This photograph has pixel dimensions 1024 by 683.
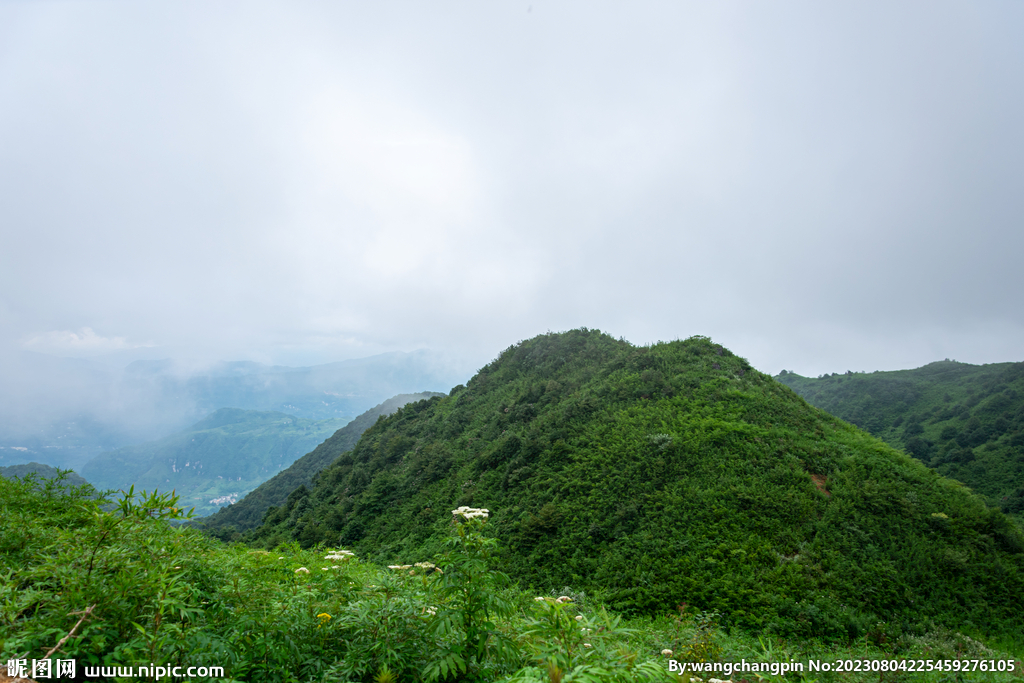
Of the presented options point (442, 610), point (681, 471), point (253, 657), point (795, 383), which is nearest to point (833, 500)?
point (681, 471)

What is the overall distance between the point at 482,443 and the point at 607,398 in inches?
271

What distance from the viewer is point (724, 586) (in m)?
8.87

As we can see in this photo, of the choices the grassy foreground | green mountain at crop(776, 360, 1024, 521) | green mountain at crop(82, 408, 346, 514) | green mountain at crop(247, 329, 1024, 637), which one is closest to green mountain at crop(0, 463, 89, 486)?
the grassy foreground

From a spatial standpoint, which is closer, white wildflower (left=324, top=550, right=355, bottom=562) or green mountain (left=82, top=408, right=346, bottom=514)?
white wildflower (left=324, top=550, right=355, bottom=562)

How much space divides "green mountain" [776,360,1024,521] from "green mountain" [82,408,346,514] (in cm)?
12728

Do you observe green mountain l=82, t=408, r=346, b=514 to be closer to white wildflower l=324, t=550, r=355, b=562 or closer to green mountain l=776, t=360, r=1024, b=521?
white wildflower l=324, t=550, r=355, b=562

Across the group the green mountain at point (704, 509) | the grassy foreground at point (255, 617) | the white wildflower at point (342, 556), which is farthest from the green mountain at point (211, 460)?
the grassy foreground at point (255, 617)

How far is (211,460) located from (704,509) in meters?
167

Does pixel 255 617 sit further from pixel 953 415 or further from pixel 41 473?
pixel 953 415

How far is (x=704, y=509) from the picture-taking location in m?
11.1

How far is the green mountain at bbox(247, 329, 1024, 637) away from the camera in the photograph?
8638 mm

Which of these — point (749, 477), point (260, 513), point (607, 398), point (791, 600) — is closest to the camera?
point (791, 600)

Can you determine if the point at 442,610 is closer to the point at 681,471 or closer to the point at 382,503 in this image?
the point at 681,471

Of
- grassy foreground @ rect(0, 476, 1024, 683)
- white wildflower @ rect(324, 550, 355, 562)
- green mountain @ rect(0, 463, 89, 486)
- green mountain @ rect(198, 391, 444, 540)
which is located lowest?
green mountain @ rect(198, 391, 444, 540)
